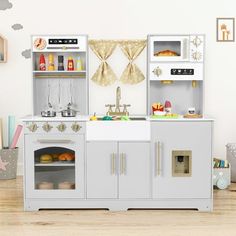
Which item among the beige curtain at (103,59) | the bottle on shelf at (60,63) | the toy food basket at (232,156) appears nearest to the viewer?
the bottle on shelf at (60,63)

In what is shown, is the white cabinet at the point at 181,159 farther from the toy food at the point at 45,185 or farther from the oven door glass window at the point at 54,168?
the toy food at the point at 45,185

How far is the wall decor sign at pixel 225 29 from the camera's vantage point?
5105 mm

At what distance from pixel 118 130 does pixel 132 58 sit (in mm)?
1034

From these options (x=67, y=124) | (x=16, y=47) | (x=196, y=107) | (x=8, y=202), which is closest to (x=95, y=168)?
(x=67, y=124)

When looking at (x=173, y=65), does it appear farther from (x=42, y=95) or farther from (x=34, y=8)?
(x=34, y=8)

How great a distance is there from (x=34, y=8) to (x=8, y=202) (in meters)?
2.11

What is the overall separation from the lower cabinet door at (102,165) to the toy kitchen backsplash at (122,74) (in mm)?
426

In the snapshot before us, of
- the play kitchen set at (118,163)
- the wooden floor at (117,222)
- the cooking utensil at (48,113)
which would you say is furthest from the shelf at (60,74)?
the wooden floor at (117,222)

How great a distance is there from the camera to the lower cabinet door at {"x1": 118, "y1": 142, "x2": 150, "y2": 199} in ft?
12.9

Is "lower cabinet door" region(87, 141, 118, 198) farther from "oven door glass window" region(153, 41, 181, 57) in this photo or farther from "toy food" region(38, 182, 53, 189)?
"oven door glass window" region(153, 41, 181, 57)

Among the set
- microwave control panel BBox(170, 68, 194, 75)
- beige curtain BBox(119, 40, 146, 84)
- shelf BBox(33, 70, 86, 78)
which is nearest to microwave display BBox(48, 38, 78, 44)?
shelf BBox(33, 70, 86, 78)

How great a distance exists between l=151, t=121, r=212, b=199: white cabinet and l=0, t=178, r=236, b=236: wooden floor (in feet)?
0.57

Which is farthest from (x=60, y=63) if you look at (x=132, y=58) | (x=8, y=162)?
(x=8, y=162)

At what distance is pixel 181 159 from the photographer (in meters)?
3.96
